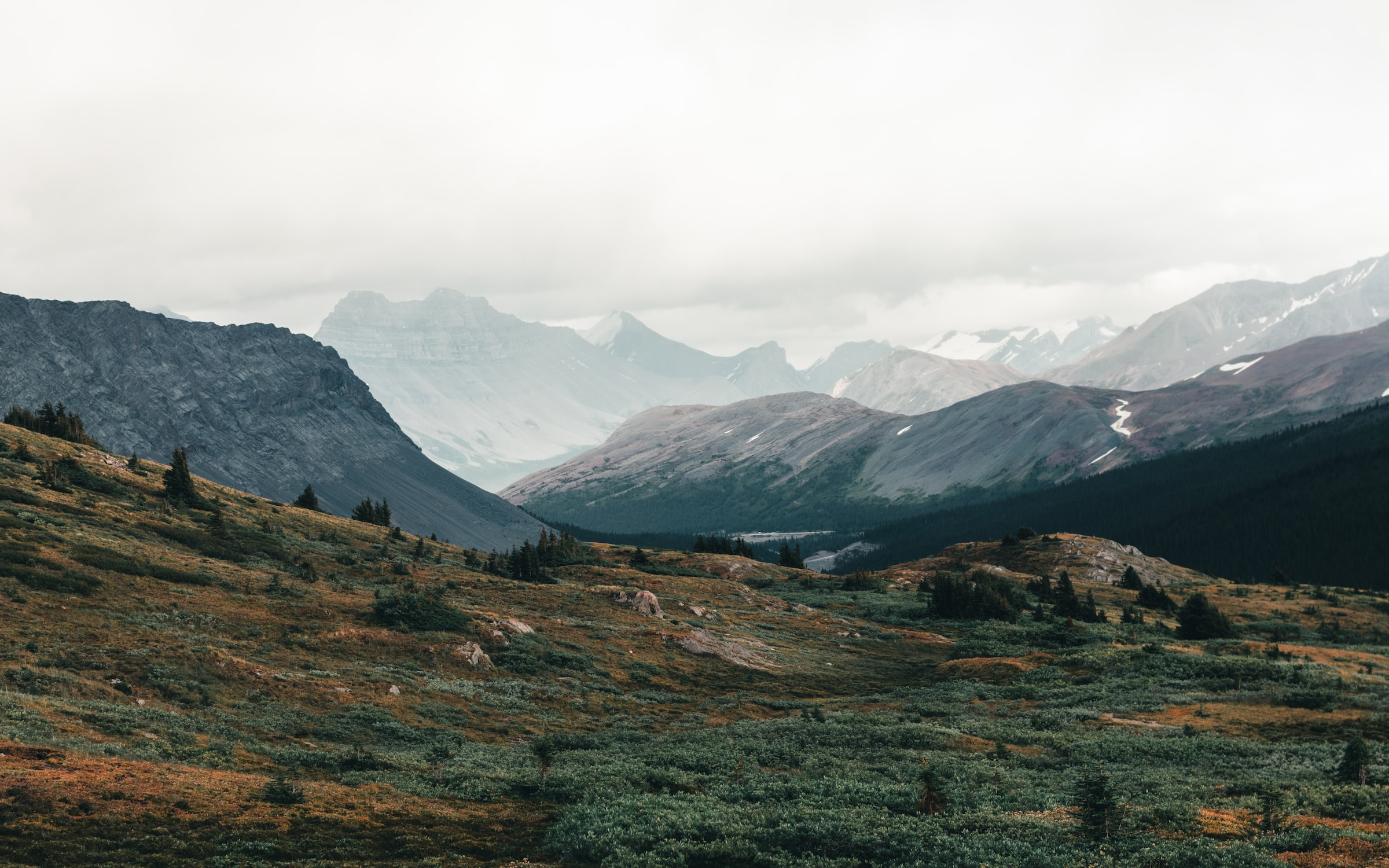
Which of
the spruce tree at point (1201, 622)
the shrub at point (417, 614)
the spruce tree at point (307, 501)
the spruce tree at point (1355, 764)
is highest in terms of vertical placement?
the spruce tree at point (307, 501)

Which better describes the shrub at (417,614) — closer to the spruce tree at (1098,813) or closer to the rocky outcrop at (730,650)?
the rocky outcrop at (730,650)

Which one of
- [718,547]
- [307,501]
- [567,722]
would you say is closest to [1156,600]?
[718,547]

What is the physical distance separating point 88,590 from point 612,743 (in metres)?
32.7

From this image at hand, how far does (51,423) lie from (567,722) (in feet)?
292

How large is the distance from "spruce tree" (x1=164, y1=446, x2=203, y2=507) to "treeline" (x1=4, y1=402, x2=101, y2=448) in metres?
25.4

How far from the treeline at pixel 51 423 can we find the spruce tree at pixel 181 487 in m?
25.4

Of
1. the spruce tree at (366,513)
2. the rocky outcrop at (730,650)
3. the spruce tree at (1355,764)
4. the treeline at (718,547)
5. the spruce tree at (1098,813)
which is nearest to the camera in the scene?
the spruce tree at (1098,813)

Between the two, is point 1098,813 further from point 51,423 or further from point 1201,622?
point 51,423

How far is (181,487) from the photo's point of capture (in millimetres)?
80375

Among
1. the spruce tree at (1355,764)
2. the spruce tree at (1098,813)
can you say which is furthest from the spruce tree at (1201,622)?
the spruce tree at (1098,813)

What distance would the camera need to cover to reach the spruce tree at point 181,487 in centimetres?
7962

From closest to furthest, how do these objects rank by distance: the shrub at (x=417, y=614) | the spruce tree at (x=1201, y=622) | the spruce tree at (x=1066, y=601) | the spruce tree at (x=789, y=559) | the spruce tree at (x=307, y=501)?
the shrub at (x=417, y=614)
the spruce tree at (x=1201, y=622)
the spruce tree at (x=1066, y=601)
the spruce tree at (x=307, y=501)
the spruce tree at (x=789, y=559)

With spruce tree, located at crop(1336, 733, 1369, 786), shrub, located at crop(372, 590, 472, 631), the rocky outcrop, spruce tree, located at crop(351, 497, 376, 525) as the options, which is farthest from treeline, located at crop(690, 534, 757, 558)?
spruce tree, located at crop(1336, 733, 1369, 786)

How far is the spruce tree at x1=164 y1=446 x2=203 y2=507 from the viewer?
79625 millimetres
